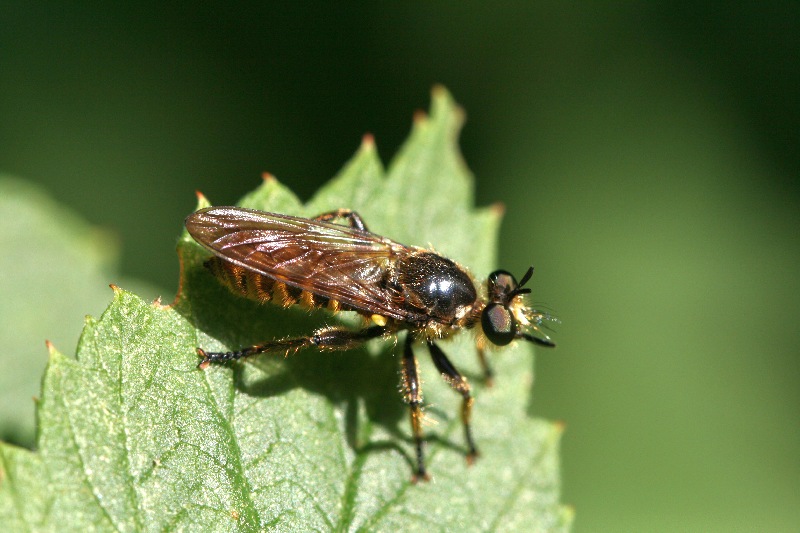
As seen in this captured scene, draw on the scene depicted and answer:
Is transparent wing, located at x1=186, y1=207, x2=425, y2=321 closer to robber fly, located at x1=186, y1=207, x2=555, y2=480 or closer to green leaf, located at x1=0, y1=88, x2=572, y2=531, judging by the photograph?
robber fly, located at x1=186, y1=207, x2=555, y2=480

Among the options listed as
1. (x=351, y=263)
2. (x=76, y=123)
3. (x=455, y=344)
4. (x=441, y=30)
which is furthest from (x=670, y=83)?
(x=76, y=123)

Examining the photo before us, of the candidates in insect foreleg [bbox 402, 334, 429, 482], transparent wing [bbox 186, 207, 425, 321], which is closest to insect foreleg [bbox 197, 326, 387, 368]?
transparent wing [bbox 186, 207, 425, 321]

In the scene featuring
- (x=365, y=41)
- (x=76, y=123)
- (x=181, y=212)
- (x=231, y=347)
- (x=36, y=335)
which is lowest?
(x=231, y=347)

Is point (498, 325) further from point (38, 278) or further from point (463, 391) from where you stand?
point (38, 278)

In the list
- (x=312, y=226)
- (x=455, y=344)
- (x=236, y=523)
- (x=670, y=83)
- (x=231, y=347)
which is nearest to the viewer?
(x=236, y=523)

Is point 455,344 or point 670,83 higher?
point 670,83

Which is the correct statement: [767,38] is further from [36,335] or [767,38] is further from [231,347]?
[36,335]

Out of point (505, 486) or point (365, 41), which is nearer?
point (505, 486)

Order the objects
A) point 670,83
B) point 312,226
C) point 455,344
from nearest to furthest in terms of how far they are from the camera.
Answer: point 312,226 → point 455,344 → point 670,83
